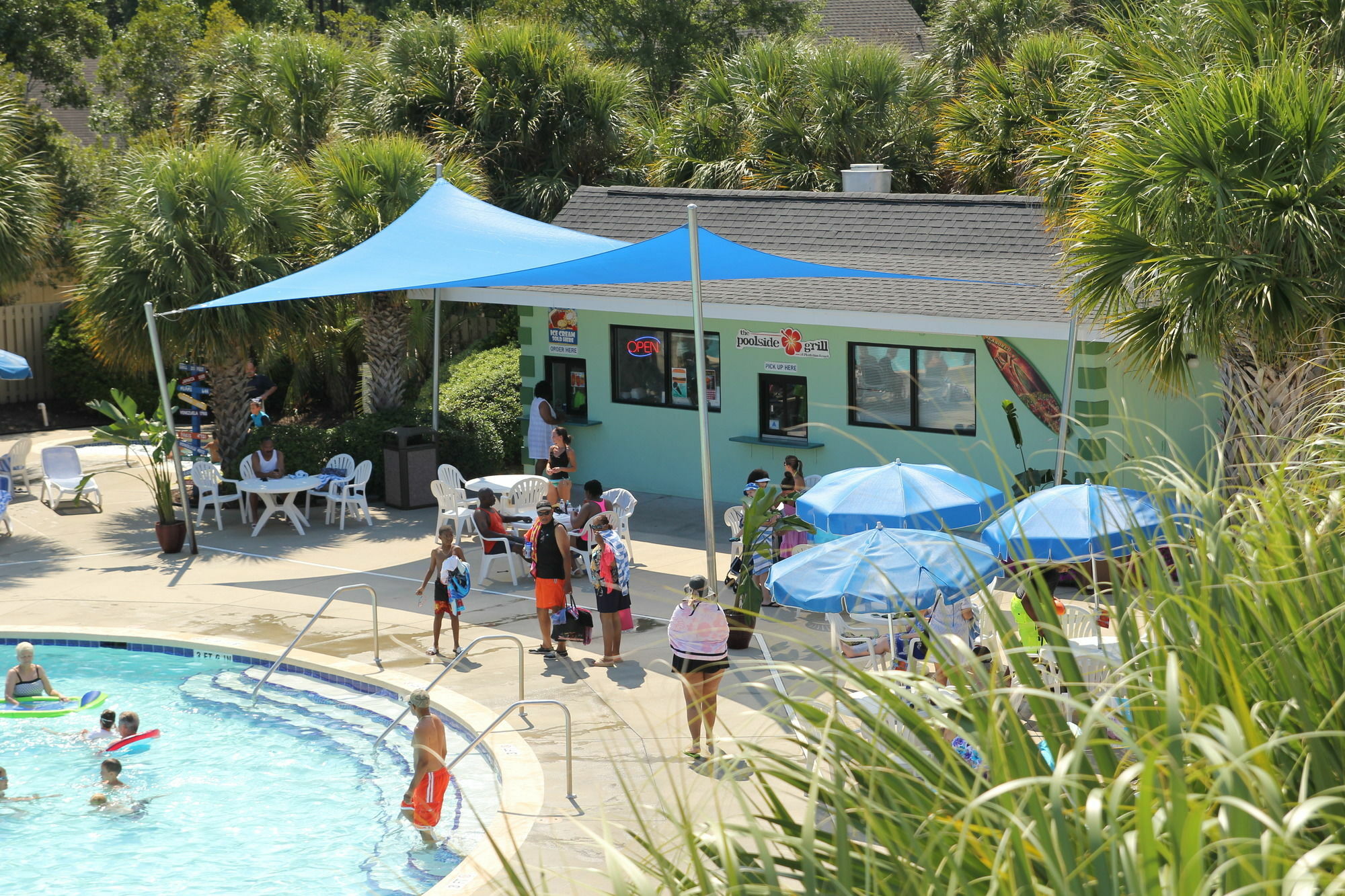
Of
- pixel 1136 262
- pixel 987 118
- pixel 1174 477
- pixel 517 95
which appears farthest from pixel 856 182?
pixel 1174 477

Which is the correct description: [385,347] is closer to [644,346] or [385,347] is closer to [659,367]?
[644,346]

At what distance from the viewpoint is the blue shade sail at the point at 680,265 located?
500 inches

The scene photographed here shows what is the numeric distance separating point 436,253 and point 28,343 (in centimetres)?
1425

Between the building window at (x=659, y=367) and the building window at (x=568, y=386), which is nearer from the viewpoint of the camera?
the building window at (x=659, y=367)

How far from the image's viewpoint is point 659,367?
17.7 m

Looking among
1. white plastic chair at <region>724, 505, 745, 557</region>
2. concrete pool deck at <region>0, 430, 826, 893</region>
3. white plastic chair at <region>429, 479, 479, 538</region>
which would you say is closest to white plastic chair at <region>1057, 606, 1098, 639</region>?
concrete pool deck at <region>0, 430, 826, 893</region>

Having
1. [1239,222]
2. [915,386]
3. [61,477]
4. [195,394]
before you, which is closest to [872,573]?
[1239,222]

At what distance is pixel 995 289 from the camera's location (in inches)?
590

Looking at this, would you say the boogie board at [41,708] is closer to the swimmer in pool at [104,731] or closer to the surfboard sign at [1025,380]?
the swimmer in pool at [104,731]

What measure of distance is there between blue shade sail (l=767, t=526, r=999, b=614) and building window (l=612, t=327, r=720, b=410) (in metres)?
8.40

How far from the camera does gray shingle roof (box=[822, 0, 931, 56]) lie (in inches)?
1598

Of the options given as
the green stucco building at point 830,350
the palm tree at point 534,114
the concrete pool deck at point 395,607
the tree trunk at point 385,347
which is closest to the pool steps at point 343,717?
the concrete pool deck at point 395,607

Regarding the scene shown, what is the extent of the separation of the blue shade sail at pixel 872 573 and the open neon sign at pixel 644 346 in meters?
8.91

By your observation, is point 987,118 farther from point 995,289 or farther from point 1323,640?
point 1323,640
